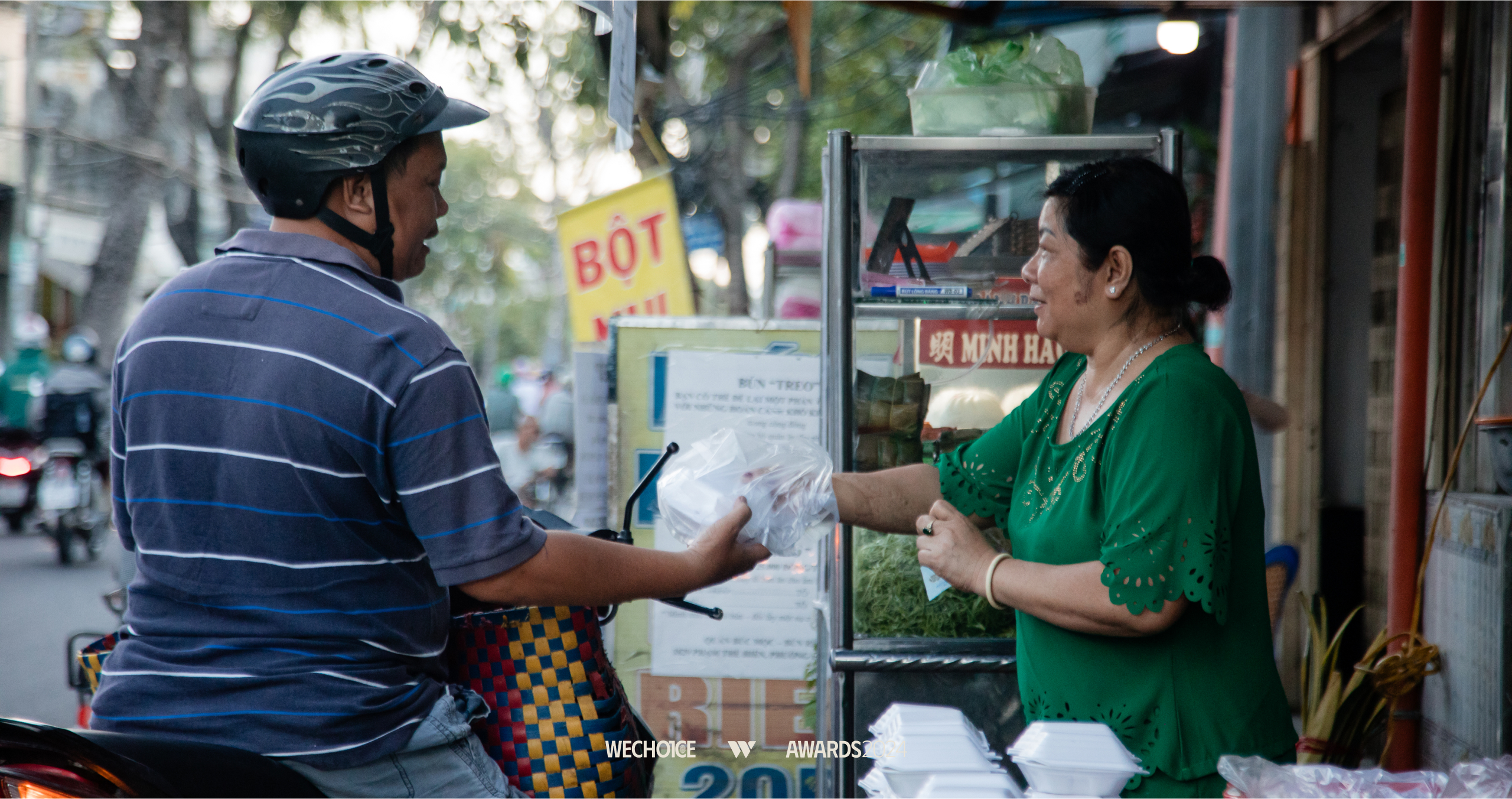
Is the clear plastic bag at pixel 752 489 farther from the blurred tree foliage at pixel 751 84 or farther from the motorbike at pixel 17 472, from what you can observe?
the motorbike at pixel 17 472

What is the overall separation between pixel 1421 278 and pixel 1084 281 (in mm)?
2034

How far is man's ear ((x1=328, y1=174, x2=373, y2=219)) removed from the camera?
1.63 m

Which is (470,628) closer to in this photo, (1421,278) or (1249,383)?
(1421,278)

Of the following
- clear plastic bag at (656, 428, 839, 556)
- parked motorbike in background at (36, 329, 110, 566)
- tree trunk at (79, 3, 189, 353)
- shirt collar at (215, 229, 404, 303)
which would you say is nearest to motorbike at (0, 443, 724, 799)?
shirt collar at (215, 229, 404, 303)

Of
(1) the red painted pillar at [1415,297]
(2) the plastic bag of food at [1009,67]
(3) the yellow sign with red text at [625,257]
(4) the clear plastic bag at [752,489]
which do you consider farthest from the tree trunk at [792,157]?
(4) the clear plastic bag at [752,489]

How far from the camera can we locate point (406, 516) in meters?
1.53

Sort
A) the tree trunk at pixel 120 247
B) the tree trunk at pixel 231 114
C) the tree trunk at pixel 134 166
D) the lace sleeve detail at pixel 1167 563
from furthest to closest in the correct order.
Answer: the tree trunk at pixel 120 247 < the tree trunk at pixel 231 114 < the tree trunk at pixel 134 166 < the lace sleeve detail at pixel 1167 563

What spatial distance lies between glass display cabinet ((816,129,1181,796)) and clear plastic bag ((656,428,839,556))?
1.56 feet

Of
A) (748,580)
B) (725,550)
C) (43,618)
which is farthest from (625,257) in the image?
(43,618)

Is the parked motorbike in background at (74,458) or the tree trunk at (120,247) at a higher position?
the tree trunk at (120,247)

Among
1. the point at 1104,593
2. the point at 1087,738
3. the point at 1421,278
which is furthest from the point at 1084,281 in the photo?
the point at 1421,278

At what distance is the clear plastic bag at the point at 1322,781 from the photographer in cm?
141

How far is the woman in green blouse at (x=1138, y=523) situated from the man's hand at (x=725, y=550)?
0.32 m

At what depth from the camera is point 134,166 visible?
39.7ft
